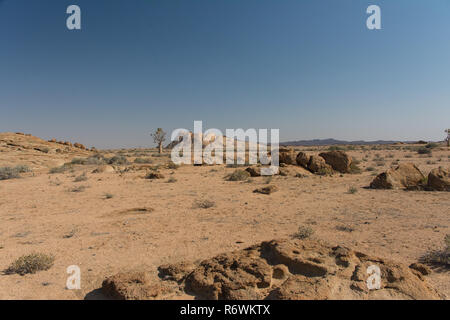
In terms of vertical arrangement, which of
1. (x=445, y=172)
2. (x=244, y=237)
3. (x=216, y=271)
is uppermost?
(x=445, y=172)

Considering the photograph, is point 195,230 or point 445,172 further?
point 445,172

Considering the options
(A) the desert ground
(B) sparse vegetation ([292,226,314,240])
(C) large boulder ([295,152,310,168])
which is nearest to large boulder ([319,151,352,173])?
(C) large boulder ([295,152,310,168])

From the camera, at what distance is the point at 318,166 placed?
1463 cm

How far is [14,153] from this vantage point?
78.8 ft

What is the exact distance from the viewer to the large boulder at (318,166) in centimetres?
1439

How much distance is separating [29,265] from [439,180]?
1217 centimetres

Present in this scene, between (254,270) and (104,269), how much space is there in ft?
7.85

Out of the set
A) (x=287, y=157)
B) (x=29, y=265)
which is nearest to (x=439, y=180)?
(x=287, y=157)

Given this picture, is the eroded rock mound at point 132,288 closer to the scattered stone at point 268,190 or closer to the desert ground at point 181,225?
the desert ground at point 181,225

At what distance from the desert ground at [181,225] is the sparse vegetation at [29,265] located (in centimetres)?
12

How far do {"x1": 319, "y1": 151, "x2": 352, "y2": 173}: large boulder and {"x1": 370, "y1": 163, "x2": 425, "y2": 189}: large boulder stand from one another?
445 centimetres

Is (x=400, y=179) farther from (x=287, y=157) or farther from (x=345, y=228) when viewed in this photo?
(x=287, y=157)

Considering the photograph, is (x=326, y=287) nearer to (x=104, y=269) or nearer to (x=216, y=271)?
(x=216, y=271)
